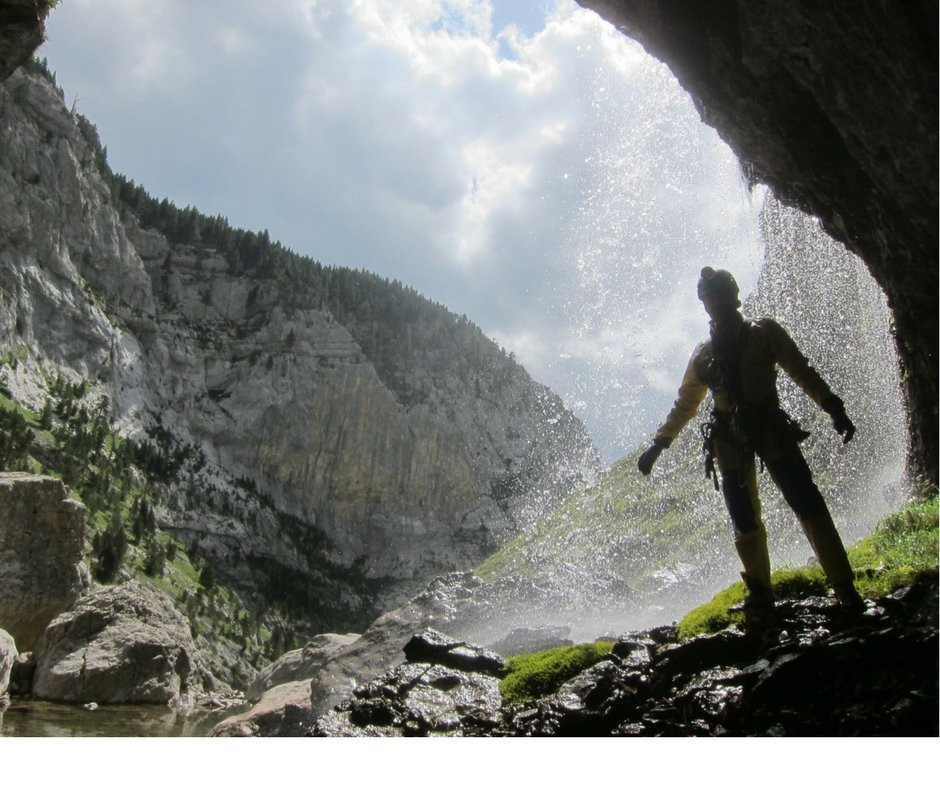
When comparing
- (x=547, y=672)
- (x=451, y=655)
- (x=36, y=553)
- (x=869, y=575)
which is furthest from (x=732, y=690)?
(x=36, y=553)

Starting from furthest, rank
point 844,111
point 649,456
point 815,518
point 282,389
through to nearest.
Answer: point 282,389, point 844,111, point 649,456, point 815,518

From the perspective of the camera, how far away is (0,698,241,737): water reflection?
8.75 metres

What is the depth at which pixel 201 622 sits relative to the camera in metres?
97.2

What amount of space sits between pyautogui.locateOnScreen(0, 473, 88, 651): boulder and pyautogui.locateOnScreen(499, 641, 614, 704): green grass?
79.7ft

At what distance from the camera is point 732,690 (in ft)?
15.8

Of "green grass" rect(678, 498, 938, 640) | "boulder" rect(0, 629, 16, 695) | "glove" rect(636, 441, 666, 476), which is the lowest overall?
"boulder" rect(0, 629, 16, 695)

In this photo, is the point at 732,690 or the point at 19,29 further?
the point at 19,29

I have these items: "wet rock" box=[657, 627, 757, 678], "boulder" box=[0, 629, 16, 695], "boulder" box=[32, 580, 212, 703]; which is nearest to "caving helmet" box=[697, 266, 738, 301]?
"wet rock" box=[657, 627, 757, 678]

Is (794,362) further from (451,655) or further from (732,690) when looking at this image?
(451,655)

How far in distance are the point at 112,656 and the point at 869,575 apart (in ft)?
59.1

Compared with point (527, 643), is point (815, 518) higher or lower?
higher

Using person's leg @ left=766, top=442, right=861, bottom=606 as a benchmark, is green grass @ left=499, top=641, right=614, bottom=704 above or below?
below

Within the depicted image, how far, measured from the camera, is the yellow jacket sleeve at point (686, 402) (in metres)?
7.00

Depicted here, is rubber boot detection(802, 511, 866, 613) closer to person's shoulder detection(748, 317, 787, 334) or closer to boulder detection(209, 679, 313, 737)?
person's shoulder detection(748, 317, 787, 334)
